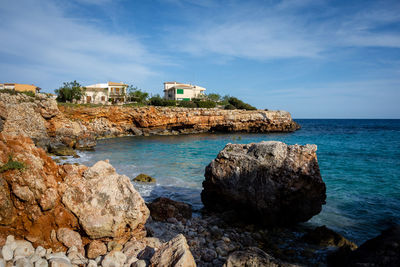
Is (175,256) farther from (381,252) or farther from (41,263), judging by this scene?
(381,252)

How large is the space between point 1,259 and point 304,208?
8.17 metres

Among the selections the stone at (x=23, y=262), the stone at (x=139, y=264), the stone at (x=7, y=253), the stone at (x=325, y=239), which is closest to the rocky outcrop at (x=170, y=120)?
the stone at (x=7, y=253)

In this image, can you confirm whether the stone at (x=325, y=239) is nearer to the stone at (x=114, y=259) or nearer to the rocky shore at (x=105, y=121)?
the stone at (x=114, y=259)

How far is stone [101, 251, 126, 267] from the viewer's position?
187 inches

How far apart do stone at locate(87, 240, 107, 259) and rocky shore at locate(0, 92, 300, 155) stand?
15929mm

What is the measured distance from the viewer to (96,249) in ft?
17.1

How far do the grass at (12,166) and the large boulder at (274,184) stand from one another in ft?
20.2

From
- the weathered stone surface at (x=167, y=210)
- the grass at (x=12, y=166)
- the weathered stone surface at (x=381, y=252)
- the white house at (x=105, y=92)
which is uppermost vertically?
the white house at (x=105, y=92)

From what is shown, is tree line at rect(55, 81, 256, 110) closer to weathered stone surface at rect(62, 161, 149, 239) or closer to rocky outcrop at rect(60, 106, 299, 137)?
rocky outcrop at rect(60, 106, 299, 137)

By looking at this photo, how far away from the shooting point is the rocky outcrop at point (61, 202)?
4.85 meters

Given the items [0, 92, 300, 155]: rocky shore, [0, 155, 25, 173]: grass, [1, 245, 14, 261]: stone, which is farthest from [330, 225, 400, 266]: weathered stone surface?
[0, 92, 300, 155]: rocky shore

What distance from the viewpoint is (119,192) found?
5980 mm

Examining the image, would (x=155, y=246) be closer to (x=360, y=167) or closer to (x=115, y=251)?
(x=115, y=251)

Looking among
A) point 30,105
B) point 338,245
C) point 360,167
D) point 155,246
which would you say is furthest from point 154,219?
point 30,105
